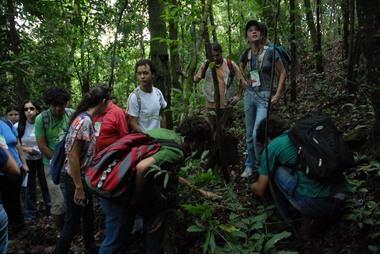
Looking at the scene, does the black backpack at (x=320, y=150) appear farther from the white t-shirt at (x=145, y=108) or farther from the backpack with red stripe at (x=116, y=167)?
the white t-shirt at (x=145, y=108)

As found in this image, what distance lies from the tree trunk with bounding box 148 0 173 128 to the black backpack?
2.34m

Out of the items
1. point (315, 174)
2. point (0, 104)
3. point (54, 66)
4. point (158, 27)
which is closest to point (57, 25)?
point (54, 66)

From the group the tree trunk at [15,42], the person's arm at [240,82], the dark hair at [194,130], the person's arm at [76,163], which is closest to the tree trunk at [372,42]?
the person's arm at [240,82]

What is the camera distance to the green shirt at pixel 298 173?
3.74m

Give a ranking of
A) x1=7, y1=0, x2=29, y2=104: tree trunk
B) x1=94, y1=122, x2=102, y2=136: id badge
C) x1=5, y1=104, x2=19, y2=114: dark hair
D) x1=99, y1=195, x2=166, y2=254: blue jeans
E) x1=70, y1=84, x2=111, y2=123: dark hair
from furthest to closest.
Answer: x1=7, y1=0, x2=29, y2=104: tree trunk < x1=5, y1=104, x2=19, y2=114: dark hair < x1=94, y1=122, x2=102, y2=136: id badge < x1=70, y1=84, x2=111, y2=123: dark hair < x1=99, y1=195, x2=166, y2=254: blue jeans

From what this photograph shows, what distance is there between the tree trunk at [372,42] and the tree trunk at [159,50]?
2565mm

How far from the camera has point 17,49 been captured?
24.7ft

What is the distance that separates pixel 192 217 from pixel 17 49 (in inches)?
211

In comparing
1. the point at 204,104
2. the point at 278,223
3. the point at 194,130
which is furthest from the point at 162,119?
the point at 278,223

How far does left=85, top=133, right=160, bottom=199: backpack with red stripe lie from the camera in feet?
10.3

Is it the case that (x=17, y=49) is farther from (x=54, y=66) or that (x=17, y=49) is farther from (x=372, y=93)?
(x=372, y=93)

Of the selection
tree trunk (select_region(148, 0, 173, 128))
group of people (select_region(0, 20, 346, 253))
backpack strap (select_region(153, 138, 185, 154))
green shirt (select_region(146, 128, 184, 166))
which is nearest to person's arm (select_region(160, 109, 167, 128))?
group of people (select_region(0, 20, 346, 253))

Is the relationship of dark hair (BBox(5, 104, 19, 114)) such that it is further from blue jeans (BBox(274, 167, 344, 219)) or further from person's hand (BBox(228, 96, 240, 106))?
blue jeans (BBox(274, 167, 344, 219))

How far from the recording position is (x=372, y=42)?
427 cm
